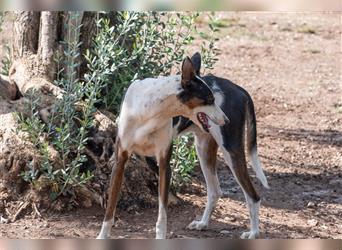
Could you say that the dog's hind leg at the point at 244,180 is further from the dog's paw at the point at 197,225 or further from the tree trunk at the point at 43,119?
the tree trunk at the point at 43,119

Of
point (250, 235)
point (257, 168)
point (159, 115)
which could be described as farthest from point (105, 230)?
point (257, 168)

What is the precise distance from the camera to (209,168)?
22.9ft

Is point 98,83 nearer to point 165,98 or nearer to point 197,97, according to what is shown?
point 165,98

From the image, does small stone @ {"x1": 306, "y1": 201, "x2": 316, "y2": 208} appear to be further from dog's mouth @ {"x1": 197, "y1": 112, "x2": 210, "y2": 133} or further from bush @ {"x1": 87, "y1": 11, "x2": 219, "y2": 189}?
dog's mouth @ {"x1": 197, "y1": 112, "x2": 210, "y2": 133}

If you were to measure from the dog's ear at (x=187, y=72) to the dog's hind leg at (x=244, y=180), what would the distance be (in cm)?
98

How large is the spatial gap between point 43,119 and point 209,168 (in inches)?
54.4

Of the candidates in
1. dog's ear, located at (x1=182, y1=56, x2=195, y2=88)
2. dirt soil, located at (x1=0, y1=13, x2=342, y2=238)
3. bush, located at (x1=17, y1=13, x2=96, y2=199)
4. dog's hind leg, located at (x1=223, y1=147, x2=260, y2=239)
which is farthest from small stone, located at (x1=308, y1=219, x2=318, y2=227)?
dog's ear, located at (x1=182, y1=56, x2=195, y2=88)

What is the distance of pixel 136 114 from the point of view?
5.86 m

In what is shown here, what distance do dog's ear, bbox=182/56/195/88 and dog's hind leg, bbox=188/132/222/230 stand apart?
126 centimetres

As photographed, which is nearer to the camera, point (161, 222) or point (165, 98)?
point (165, 98)

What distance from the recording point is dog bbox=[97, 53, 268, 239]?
5754 millimetres

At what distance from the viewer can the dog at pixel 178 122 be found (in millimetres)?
5754

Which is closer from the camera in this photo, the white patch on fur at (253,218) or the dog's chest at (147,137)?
the dog's chest at (147,137)

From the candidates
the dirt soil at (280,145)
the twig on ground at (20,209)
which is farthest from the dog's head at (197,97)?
the twig on ground at (20,209)
